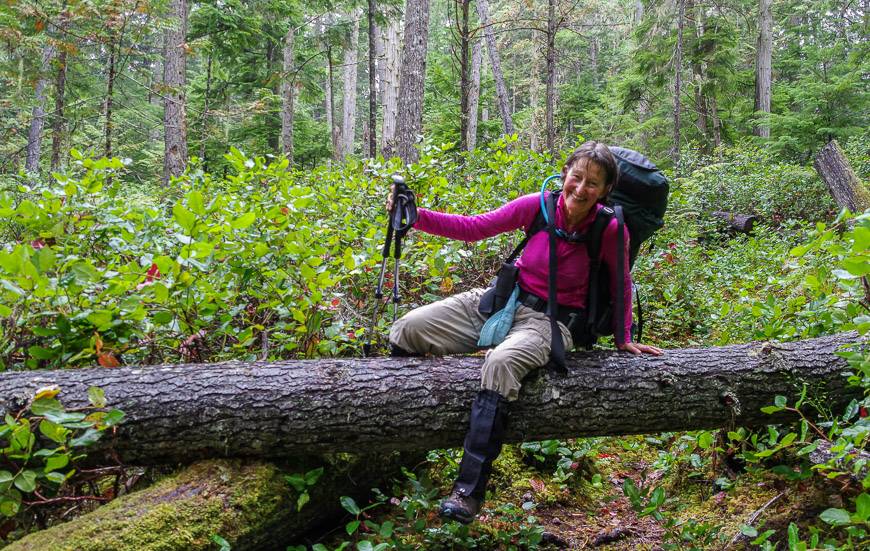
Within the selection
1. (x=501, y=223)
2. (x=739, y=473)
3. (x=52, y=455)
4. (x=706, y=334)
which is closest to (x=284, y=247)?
(x=501, y=223)

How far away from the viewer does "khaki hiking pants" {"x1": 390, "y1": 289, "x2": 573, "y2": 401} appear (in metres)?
3.21

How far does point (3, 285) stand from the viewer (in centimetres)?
287

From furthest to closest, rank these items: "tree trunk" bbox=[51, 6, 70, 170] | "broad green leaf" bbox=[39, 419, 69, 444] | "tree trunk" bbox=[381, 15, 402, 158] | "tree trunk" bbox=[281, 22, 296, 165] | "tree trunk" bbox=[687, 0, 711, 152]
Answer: "tree trunk" bbox=[381, 15, 402, 158] < "tree trunk" bbox=[687, 0, 711, 152] < "tree trunk" bbox=[281, 22, 296, 165] < "tree trunk" bbox=[51, 6, 70, 170] < "broad green leaf" bbox=[39, 419, 69, 444]

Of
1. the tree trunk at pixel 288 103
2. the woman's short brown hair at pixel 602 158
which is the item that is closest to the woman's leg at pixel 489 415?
the woman's short brown hair at pixel 602 158

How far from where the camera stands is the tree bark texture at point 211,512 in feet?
8.77

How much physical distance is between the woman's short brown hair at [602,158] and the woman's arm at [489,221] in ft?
1.24

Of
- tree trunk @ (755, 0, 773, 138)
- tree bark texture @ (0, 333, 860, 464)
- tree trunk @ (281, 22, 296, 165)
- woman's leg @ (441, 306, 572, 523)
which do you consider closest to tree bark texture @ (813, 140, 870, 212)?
tree bark texture @ (0, 333, 860, 464)

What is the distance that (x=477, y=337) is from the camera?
12.5 ft

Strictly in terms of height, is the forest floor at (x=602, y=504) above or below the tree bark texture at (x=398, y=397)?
below

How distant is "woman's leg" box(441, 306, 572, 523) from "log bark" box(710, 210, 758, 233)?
999 cm

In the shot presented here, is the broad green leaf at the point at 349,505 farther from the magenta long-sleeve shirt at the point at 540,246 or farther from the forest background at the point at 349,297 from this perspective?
the magenta long-sleeve shirt at the point at 540,246

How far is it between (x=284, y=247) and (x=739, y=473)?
3659mm

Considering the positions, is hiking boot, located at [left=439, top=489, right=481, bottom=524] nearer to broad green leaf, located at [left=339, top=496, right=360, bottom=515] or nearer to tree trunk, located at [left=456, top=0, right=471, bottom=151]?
broad green leaf, located at [left=339, top=496, right=360, bottom=515]

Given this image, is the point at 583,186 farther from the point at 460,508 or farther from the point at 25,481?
the point at 25,481
